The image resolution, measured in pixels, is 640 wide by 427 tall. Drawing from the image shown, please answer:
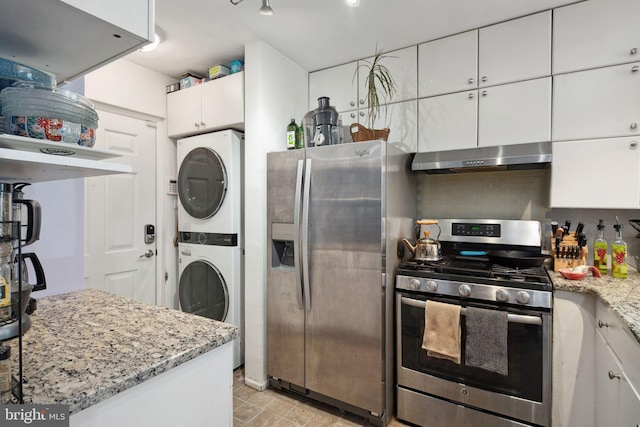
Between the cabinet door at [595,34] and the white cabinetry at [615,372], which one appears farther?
the cabinet door at [595,34]

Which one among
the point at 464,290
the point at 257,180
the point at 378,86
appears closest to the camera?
the point at 464,290

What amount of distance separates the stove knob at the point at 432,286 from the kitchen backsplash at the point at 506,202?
0.76 meters

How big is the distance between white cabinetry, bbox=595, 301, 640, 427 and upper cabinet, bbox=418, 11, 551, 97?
1425 millimetres

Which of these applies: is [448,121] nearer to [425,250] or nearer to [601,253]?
[425,250]

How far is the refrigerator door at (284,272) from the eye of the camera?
7.00ft

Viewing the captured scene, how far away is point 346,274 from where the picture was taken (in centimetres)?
197

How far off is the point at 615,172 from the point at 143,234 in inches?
133

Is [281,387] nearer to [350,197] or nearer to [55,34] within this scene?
[350,197]

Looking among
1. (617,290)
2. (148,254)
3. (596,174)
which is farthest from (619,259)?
(148,254)

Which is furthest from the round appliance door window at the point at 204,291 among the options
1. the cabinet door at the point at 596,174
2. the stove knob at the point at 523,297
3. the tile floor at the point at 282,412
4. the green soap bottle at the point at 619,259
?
the green soap bottle at the point at 619,259

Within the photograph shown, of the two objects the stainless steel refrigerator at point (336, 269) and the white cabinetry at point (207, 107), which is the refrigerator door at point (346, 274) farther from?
the white cabinetry at point (207, 107)

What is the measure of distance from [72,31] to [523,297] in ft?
6.80

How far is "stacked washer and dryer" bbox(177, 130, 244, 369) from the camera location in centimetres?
250

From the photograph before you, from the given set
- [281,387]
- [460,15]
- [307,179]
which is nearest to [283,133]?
[307,179]
